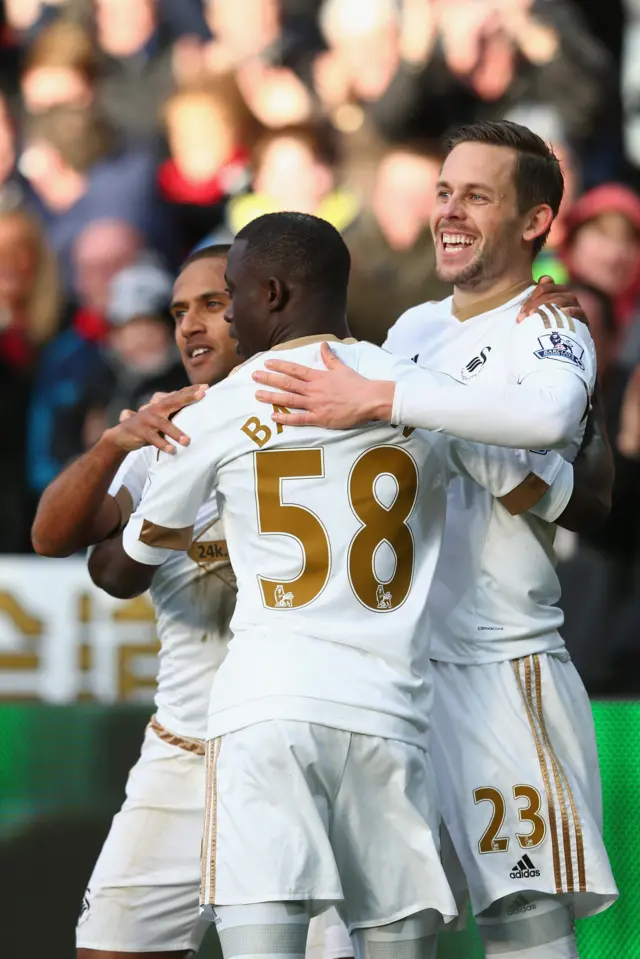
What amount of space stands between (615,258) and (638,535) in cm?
127

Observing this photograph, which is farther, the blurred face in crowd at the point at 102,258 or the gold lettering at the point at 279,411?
the blurred face in crowd at the point at 102,258

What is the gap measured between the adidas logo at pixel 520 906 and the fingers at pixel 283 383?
1.06 m

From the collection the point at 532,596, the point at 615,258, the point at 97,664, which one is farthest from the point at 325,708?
the point at 615,258

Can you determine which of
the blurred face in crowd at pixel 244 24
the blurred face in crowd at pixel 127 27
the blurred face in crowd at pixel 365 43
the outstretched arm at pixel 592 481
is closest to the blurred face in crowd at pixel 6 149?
the blurred face in crowd at pixel 127 27

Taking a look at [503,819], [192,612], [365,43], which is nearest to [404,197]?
[365,43]

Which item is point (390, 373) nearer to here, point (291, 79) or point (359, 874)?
point (359, 874)

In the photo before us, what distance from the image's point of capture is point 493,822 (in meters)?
2.69

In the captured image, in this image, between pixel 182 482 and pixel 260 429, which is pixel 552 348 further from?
pixel 182 482

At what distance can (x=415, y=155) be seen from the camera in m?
6.57

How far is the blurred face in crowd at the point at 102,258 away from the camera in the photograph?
6387 millimetres

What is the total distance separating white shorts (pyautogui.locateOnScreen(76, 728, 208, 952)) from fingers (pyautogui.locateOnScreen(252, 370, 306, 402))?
40.4 inches

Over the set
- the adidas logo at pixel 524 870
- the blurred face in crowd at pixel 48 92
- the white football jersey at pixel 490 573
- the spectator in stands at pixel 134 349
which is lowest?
the adidas logo at pixel 524 870

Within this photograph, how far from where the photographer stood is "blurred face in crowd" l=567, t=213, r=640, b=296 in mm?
6371

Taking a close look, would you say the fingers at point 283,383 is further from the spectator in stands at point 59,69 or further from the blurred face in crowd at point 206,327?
the spectator in stands at point 59,69
